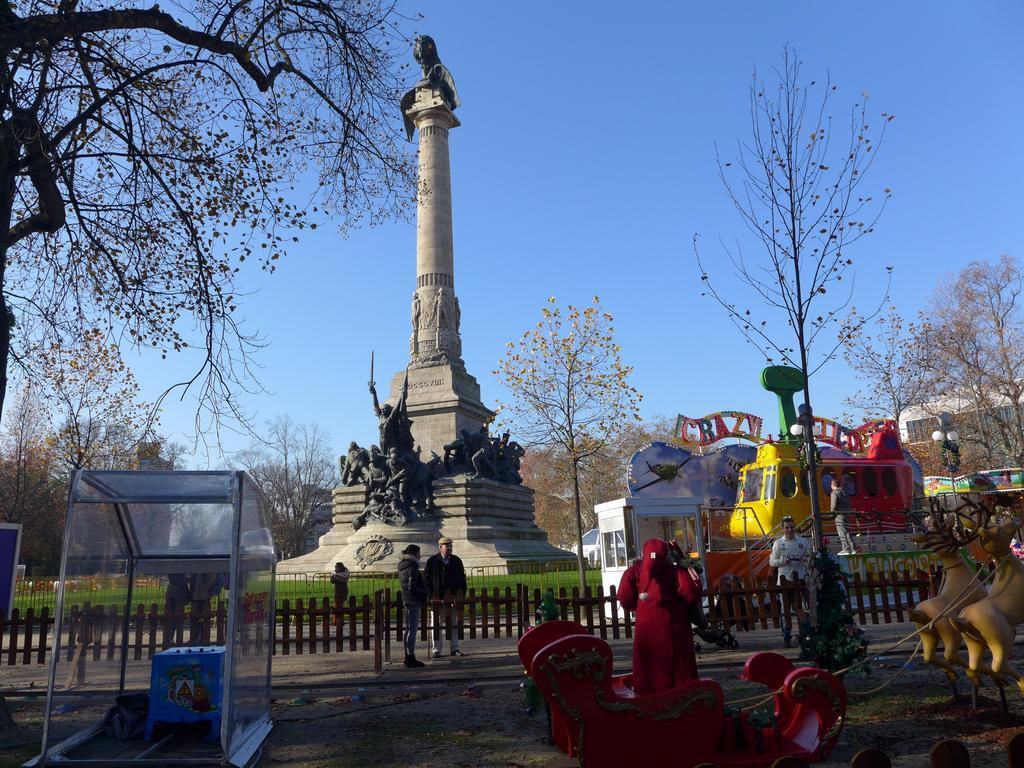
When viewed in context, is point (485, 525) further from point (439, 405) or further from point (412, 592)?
point (412, 592)

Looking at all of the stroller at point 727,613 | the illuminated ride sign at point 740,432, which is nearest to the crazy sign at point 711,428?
the illuminated ride sign at point 740,432

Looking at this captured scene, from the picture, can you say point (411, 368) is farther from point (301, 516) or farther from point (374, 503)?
point (301, 516)

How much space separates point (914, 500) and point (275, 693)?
19.1m

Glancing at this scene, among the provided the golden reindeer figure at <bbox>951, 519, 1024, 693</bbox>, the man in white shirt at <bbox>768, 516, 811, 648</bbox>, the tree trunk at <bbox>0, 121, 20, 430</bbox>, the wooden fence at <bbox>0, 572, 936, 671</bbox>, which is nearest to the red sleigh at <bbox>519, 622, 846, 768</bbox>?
the golden reindeer figure at <bbox>951, 519, 1024, 693</bbox>

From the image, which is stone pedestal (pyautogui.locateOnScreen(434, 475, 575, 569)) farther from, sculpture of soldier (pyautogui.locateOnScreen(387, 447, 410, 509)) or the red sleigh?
the red sleigh

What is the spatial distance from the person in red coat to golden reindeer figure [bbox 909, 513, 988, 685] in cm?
238

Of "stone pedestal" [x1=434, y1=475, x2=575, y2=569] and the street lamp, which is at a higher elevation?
the street lamp

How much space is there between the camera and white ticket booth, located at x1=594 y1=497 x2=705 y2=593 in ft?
44.8

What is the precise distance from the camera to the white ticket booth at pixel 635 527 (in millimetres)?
13656

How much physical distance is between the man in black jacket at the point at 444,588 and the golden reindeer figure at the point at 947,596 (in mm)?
7330

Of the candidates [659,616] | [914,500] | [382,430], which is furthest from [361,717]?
[382,430]

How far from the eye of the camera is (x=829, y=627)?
26.7 feet

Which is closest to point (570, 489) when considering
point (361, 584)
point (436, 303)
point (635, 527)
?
point (436, 303)

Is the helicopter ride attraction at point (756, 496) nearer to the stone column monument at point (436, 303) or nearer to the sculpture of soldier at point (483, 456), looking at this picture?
the sculpture of soldier at point (483, 456)
